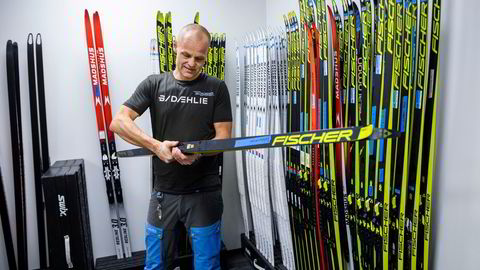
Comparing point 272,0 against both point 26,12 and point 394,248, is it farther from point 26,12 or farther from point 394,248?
point 394,248

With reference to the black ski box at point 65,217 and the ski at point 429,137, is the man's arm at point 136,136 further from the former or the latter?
the ski at point 429,137

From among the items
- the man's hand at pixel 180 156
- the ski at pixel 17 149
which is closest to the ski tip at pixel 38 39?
the ski at pixel 17 149

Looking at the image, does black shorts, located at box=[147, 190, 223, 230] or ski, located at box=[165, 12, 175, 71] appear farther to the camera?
ski, located at box=[165, 12, 175, 71]

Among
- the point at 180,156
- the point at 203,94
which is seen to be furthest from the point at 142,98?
the point at 180,156

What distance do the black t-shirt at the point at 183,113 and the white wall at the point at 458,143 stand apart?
95 centimetres

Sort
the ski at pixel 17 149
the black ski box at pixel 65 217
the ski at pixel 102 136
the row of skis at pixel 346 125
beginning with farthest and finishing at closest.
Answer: the ski at pixel 102 136 < the ski at pixel 17 149 < the black ski box at pixel 65 217 < the row of skis at pixel 346 125

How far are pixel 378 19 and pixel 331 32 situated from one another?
388mm

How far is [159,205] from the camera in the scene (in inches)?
66.5

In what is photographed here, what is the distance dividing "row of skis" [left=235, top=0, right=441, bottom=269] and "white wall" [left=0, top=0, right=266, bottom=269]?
0.52 meters

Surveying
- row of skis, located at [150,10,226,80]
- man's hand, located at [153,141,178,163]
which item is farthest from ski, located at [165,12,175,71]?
man's hand, located at [153,141,178,163]

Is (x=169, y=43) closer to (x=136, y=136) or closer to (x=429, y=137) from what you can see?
(x=136, y=136)

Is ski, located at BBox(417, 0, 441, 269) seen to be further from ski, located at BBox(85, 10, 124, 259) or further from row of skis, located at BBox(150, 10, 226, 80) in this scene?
ski, located at BBox(85, 10, 124, 259)

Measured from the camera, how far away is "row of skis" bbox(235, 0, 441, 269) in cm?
131

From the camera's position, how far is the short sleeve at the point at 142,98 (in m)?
1.62
